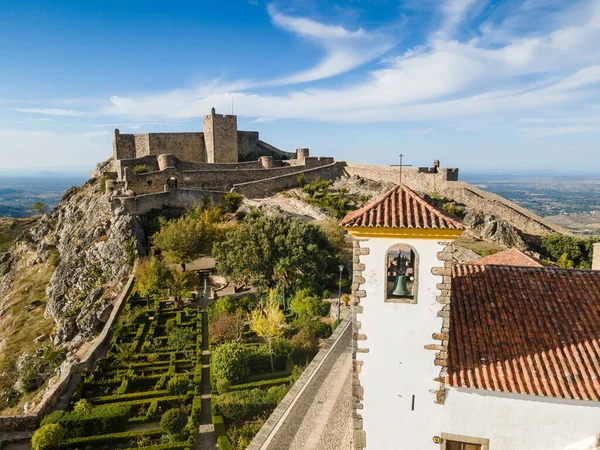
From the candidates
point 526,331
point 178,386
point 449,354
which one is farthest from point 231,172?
point 526,331

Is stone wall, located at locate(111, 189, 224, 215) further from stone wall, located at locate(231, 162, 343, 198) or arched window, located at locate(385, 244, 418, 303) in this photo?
arched window, located at locate(385, 244, 418, 303)

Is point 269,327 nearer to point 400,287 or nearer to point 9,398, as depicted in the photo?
point 400,287

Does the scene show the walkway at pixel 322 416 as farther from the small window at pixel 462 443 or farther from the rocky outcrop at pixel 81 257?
the rocky outcrop at pixel 81 257

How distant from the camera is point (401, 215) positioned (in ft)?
31.2

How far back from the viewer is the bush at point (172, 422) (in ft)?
49.3

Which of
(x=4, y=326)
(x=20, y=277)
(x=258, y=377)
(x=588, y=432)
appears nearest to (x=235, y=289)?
(x=258, y=377)

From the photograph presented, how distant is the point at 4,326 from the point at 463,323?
34.9 metres

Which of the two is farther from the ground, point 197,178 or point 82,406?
point 197,178

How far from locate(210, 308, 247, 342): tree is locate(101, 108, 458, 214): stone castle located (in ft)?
58.0

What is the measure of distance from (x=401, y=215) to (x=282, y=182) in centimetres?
3546

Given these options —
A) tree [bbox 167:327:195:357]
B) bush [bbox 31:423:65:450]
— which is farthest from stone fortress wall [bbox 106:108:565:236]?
bush [bbox 31:423:65:450]

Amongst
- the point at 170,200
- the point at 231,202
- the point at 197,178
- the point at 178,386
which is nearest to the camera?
the point at 178,386

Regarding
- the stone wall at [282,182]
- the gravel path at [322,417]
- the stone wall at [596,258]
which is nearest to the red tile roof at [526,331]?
the stone wall at [596,258]

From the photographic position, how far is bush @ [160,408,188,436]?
1502cm
